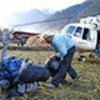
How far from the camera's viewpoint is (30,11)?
160 m

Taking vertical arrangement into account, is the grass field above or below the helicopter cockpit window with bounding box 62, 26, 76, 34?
below

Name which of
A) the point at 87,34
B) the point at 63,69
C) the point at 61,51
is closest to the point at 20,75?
the point at 61,51

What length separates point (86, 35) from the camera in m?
20.9

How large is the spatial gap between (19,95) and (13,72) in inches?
20.5

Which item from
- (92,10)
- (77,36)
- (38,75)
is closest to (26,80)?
(38,75)

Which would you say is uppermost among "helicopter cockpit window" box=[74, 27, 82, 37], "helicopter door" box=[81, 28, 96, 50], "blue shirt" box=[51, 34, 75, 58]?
"blue shirt" box=[51, 34, 75, 58]

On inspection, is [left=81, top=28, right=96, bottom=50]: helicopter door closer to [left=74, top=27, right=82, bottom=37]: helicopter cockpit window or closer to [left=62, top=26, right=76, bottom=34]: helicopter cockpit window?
[left=74, top=27, right=82, bottom=37]: helicopter cockpit window

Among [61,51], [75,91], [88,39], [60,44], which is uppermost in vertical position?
[60,44]

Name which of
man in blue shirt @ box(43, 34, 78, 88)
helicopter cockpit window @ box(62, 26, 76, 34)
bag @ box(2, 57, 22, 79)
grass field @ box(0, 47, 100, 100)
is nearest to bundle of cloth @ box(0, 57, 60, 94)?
bag @ box(2, 57, 22, 79)

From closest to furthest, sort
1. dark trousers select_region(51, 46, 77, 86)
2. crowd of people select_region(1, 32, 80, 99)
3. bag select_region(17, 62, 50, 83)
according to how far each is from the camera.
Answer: bag select_region(17, 62, 50, 83) → crowd of people select_region(1, 32, 80, 99) → dark trousers select_region(51, 46, 77, 86)

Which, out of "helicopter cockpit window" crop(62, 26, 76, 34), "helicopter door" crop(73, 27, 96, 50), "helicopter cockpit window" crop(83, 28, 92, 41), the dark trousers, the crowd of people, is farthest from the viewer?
"helicopter cockpit window" crop(83, 28, 92, 41)

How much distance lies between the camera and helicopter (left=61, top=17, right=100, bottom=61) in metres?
20.2

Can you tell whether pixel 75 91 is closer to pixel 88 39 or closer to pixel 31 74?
pixel 31 74

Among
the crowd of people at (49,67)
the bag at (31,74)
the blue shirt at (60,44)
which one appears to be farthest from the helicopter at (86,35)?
the bag at (31,74)
